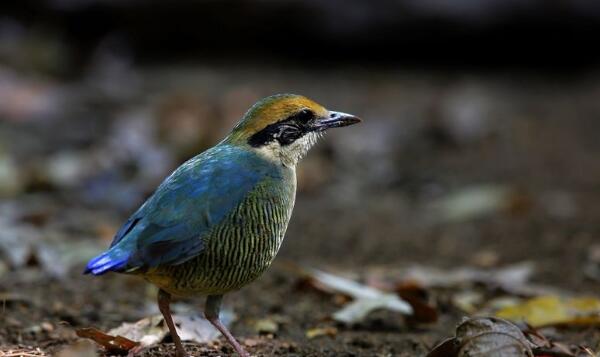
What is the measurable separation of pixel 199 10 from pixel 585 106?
4.70m

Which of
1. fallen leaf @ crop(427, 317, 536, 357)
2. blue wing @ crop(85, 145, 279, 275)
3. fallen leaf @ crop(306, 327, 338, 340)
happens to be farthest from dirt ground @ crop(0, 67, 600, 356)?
fallen leaf @ crop(427, 317, 536, 357)

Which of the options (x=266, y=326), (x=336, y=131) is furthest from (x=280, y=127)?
(x=336, y=131)

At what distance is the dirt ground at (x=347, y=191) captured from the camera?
18.6 ft

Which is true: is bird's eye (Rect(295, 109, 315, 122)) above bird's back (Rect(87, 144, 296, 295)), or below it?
above

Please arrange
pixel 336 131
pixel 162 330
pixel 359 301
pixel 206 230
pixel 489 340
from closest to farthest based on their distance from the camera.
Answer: pixel 489 340, pixel 206 230, pixel 162 330, pixel 359 301, pixel 336 131

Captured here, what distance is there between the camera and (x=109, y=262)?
4227 mm

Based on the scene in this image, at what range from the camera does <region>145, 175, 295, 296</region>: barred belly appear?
4.46 m

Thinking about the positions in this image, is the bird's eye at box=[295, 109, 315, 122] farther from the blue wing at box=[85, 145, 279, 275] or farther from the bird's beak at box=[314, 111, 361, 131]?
the blue wing at box=[85, 145, 279, 275]

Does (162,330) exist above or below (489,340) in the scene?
below

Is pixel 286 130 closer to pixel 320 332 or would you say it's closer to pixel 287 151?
pixel 287 151

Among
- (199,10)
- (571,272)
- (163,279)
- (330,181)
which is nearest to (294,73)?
(199,10)

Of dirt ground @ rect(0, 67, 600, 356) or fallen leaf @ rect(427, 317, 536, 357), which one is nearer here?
fallen leaf @ rect(427, 317, 536, 357)

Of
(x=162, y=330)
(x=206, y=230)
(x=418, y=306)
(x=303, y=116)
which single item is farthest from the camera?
(x=418, y=306)

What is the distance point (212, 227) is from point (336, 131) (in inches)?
258
